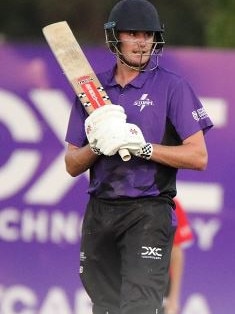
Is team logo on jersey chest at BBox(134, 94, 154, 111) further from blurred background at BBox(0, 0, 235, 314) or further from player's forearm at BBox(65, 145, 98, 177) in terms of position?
blurred background at BBox(0, 0, 235, 314)

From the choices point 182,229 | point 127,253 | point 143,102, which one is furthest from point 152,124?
point 182,229

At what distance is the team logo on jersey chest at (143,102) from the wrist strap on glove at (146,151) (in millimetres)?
223

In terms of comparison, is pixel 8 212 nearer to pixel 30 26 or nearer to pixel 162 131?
pixel 162 131

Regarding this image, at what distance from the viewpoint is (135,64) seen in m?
5.73

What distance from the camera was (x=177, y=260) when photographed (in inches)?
313

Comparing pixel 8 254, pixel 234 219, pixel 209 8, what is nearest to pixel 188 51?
pixel 234 219

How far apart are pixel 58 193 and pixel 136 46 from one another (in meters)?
2.84

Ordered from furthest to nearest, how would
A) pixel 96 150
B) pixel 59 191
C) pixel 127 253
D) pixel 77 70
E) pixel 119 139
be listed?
pixel 59 191
pixel 77 70
pixel 127 253
pixel 96 150
pixel 119 139

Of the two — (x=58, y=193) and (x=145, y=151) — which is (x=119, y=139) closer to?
(x=145, y=151)

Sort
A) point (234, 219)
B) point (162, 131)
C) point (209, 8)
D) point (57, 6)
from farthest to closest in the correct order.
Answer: point (57, 6) → point (209, 8) → point (234, 219) → point (162, 131)

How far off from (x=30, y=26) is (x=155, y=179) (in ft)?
68.0

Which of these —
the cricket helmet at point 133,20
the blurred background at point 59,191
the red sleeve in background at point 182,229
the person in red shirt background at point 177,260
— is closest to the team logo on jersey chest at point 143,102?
the cricket helmet at point 133,20

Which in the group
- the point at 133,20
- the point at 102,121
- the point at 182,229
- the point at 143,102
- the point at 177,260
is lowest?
the point at 177,260

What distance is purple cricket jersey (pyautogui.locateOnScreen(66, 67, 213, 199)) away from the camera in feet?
18.5
